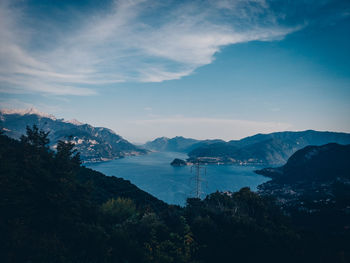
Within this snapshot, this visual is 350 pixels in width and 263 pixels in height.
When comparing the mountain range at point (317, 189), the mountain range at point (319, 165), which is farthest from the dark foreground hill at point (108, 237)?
the mountain range at point (319, 165)

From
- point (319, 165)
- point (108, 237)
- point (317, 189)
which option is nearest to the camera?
point (108, 237)

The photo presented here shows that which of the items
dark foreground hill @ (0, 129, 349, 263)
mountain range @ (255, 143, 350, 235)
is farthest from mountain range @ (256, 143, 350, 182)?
dark foreground hill @ (0, 129, 349, 263)

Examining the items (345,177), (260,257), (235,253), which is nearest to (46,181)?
(235,253)

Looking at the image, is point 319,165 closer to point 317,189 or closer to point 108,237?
point 317,189

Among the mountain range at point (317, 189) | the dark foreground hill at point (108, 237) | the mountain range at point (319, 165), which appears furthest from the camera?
the mountain range at point (319, 165)

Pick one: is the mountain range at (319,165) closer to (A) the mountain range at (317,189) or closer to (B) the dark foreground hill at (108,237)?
(A) the mountain range at (317,189)

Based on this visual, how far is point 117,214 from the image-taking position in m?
19.2

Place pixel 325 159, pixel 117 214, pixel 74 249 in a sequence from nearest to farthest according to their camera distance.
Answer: pixel 74 249
pixel 117 214
pixel 325 159

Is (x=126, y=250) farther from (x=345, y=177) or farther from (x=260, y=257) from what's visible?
(x=345, y=177)

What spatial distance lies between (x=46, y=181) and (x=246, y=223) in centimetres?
1634

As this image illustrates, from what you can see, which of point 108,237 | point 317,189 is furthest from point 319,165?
point 108,237

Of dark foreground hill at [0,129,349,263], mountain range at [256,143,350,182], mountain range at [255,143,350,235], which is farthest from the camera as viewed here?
mountain range at [256,143,350,182]

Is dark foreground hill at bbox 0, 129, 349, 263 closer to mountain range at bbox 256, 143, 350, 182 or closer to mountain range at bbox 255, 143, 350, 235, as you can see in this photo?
mountain range at bbox 255, 143, 350, 235

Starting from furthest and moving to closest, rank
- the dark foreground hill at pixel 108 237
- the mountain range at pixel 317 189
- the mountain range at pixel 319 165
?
the mountain range at pixel 319 165, the mountain range at pixel 317 189, the dark foreground hill at pixel 108 237
